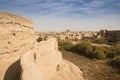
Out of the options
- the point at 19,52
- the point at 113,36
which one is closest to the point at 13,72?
the point at 19,52

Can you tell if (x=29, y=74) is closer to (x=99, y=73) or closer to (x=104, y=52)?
(x=99, y=73)

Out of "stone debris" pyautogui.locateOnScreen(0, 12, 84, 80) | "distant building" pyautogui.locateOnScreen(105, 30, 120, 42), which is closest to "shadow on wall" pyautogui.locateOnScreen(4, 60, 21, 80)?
"stone debris" pyautogui.locateOnScreen(0, 12, 84, 80)

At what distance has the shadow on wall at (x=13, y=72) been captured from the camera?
18.1 ft

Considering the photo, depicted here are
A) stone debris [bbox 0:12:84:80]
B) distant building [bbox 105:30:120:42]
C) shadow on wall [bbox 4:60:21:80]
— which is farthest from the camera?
distant building [bbox 105:30:120:42]

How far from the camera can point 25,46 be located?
6793 millimetres

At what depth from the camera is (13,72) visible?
19.0 feet

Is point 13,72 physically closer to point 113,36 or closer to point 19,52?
point 19,52

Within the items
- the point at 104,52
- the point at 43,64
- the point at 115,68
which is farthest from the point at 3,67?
the point at 104,52

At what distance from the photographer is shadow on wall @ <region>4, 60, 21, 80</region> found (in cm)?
552

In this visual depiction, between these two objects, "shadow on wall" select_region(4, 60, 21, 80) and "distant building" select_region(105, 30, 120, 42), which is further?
"distant building" select_region(105, 30, 120, 42)

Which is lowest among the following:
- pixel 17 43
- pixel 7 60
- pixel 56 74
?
pixel 56 74

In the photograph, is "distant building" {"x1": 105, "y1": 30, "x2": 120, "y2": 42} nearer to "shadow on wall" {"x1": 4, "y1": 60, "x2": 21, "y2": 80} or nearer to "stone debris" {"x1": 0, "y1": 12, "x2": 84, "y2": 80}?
"stone debris" {"x1": 0, "y1": 12, "x2": 84, "y2": 80}

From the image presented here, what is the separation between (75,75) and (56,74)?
1601 millimetres

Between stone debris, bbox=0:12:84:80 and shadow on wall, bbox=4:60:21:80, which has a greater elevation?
stone debris, bbox=0:12:84:80
